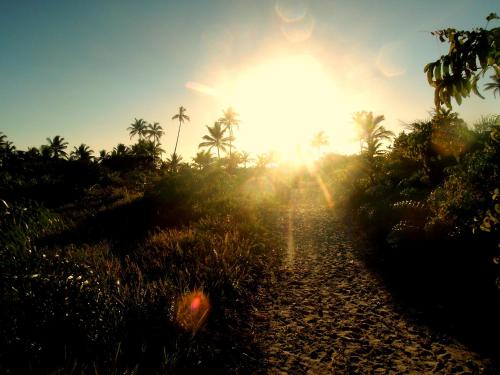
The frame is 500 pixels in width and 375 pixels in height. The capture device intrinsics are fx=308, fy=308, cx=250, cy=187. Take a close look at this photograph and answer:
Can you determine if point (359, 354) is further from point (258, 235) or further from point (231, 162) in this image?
point (231, 162)

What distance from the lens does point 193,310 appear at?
16.1ft

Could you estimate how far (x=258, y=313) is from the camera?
17.9 ft

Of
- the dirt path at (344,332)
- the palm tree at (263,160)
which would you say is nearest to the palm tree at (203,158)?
the palm tree at (263,160)

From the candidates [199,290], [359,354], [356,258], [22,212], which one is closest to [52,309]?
[199,290]

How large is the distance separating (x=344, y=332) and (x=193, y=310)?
235cm

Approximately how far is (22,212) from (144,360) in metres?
3.90

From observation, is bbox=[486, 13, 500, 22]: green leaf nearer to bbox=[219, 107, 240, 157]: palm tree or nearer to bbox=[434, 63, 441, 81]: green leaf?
bbox=[434, 63, 441, 81]: green leaf

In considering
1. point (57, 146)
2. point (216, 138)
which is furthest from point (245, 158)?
point (57, 146)

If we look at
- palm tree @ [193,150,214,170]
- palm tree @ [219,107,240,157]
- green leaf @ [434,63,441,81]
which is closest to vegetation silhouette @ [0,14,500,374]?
green leaf @ [434,63,441,81]

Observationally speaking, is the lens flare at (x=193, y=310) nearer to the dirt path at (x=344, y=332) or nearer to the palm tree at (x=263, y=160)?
the dirt path at (x=344, y=332)

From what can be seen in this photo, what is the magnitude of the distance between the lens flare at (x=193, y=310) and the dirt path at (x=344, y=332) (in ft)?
3.27

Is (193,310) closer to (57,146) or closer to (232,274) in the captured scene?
(232,274)

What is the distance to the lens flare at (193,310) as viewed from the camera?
448 cm

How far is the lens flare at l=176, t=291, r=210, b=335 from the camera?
448 cm
